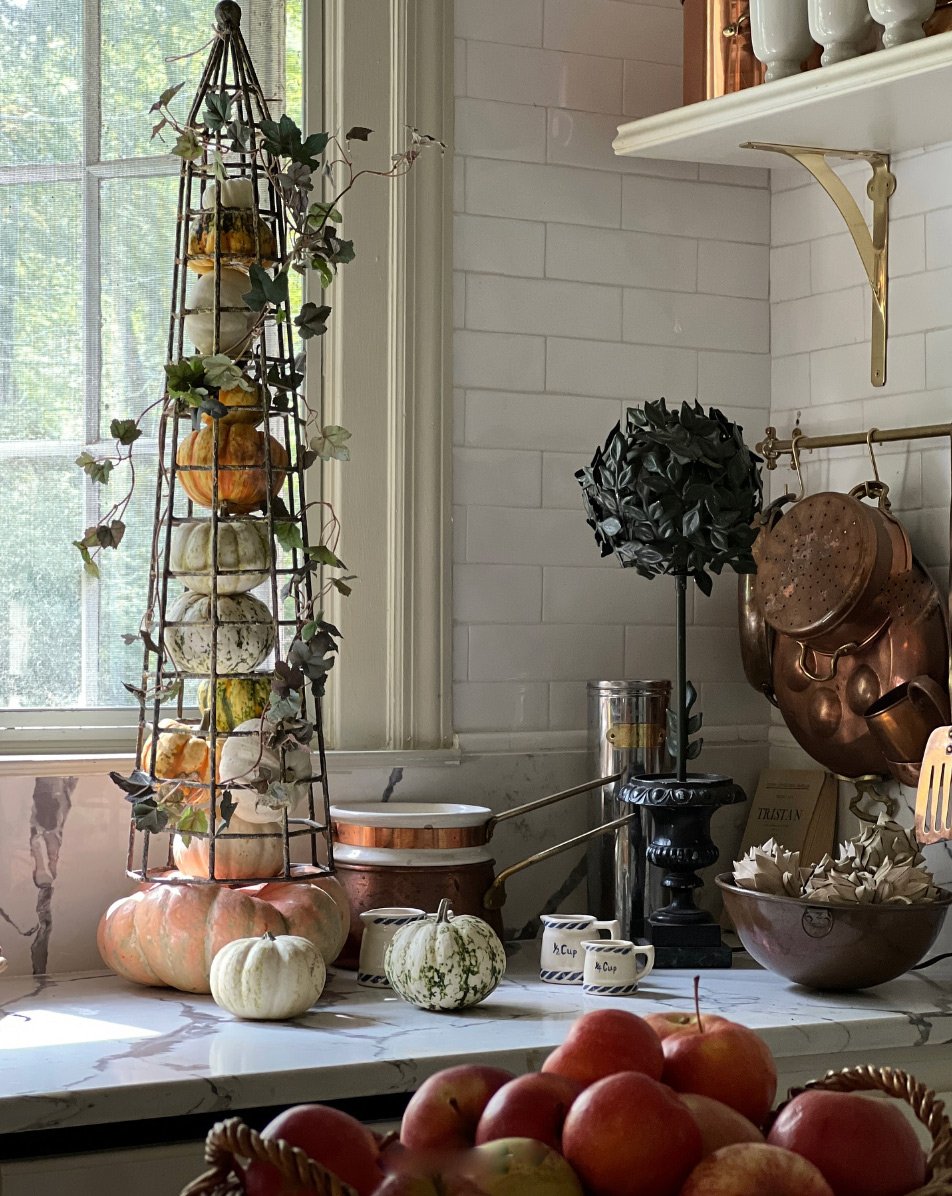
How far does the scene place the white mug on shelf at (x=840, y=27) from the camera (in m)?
2.11

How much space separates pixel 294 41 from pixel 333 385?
1.78 feet

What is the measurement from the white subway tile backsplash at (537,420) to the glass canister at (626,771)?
1.35 ft

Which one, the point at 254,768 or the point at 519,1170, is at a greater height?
the point at 254,768

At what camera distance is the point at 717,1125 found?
0.90 metres

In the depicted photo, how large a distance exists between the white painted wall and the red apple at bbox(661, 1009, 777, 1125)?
57.5 inches

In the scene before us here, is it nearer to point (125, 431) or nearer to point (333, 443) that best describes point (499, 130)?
point (333, 443)

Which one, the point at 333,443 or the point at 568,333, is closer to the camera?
the point at 333,443

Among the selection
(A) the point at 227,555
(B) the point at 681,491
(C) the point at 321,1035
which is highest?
(B) the point at 681,491

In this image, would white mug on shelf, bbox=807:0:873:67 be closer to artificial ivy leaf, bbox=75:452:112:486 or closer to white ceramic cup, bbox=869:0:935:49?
white ceramic cup, bbox=869:0:935:49

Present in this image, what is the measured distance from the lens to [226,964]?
1854 mm

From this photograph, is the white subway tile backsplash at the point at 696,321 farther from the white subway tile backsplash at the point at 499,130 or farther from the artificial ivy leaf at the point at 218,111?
the artificial ivy leaf at the point at 218,111

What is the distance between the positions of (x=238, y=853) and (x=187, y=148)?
0.90 metres

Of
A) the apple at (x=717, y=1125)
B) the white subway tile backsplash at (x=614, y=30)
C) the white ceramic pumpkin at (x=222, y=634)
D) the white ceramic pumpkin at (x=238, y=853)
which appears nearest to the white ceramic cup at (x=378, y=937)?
the white ceramic pumpkin at (x=238, y=853)

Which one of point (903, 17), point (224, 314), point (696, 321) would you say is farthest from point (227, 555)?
point (903, 17)
